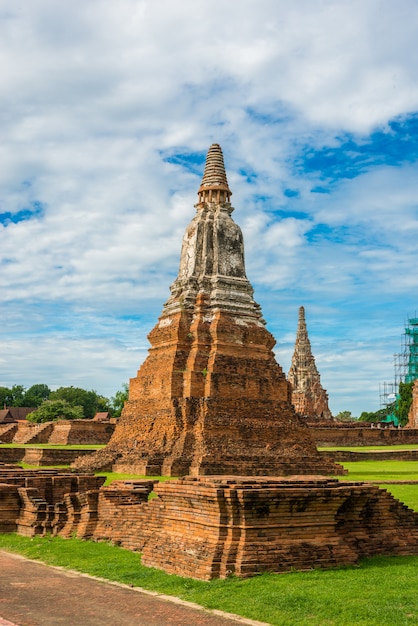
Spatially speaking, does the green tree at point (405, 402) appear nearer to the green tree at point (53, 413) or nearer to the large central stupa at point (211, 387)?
the green tree at point (53, 413)

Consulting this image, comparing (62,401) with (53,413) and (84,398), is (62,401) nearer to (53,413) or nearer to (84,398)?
(53,413)

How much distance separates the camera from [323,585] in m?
8.12

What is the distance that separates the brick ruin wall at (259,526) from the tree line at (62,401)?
4950 centimetres

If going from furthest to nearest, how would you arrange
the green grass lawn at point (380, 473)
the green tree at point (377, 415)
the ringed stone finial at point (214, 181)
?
the green tree at point (377, 415), the ringed stone finial at point (214, 181), the green grass lawn at point (380, 473)

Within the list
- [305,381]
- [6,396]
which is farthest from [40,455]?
[6,396]

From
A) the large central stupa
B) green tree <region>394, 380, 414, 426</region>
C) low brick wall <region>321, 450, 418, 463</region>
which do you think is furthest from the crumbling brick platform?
green tree <region>394, 380, 414, 426</region>

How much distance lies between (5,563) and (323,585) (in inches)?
209

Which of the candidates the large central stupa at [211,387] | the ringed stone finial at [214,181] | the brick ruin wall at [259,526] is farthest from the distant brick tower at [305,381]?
the brick ruin wall at [259,526]

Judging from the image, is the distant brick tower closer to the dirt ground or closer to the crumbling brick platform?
the crumbling brick platform

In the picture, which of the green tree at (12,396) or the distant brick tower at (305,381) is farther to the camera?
the green tree at (12,396)

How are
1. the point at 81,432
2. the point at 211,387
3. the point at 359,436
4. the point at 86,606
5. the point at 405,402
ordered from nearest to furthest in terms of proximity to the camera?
the point at 86,606 → the point at 211,387 → the point at 81,432 → the point at 359,436 → the point at 405,402

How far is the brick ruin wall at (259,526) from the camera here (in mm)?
8812

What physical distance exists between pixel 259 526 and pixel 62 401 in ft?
192

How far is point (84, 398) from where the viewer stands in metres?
95.6
